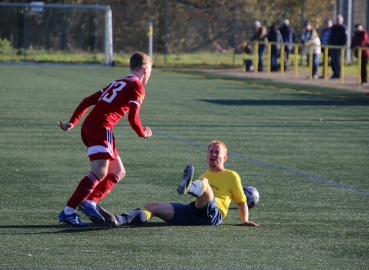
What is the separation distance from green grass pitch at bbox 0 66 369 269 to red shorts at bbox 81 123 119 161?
603 mm

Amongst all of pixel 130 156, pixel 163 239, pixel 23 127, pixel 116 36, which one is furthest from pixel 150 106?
pixel 116 36

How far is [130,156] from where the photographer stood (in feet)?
36.6

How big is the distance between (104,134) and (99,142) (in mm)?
80

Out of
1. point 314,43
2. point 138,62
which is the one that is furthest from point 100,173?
point 314,43

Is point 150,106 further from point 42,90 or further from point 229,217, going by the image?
point 229,217

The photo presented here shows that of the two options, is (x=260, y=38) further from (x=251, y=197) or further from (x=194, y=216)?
(x=194, y=216)

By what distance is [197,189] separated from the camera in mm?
6465

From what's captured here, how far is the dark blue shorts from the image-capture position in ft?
22.6

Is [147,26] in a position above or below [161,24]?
below

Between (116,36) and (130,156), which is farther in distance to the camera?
Result: (116,36)

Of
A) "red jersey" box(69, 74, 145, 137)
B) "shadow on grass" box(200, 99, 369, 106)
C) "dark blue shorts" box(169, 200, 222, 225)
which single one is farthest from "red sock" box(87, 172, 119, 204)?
"shadow on grass" box(200, 99, 369, 106)

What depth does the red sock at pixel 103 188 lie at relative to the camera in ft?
22.5

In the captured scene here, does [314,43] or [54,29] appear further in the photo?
[54,29]

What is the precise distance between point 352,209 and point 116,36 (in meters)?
34.1
